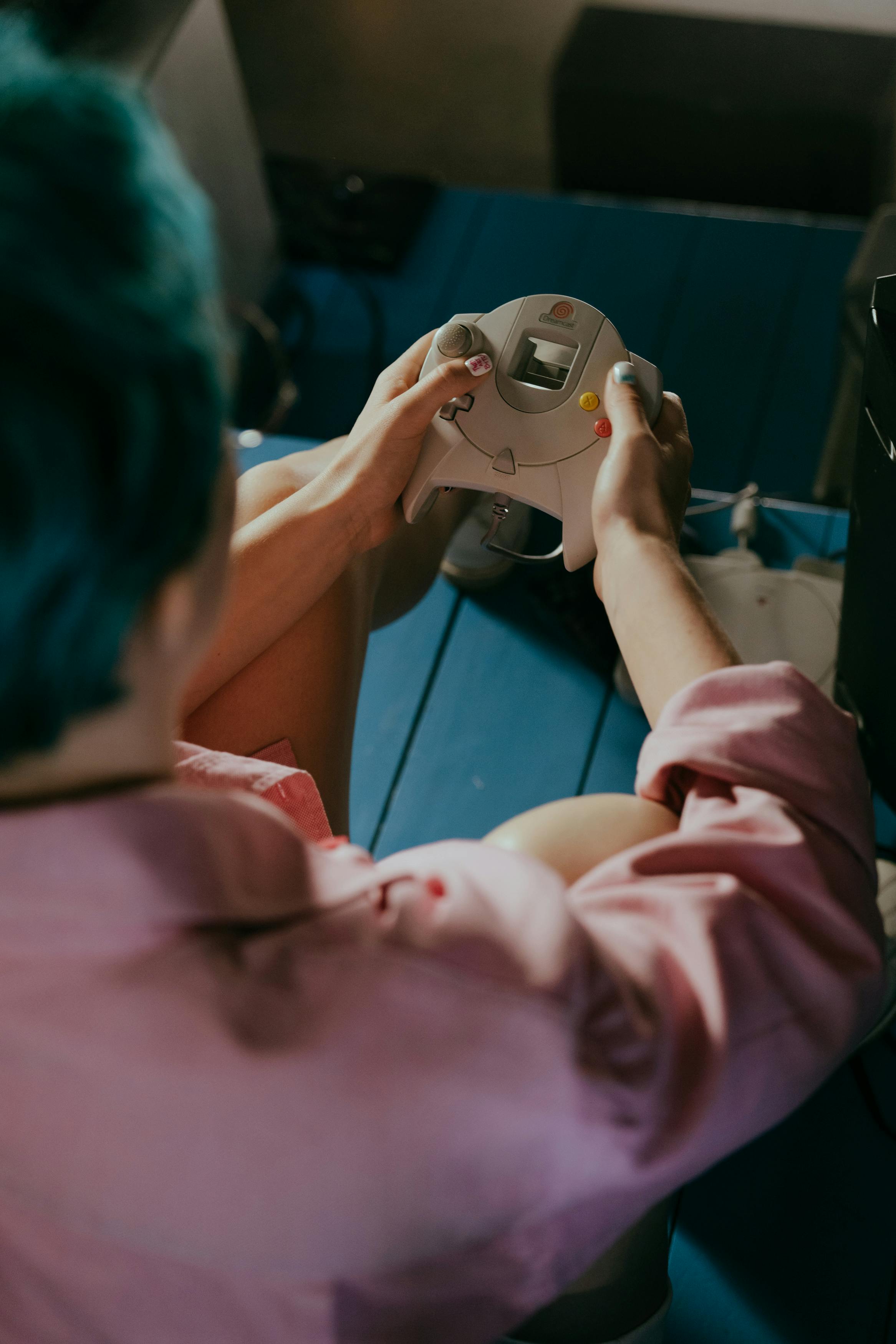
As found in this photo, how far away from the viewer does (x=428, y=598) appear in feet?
4.71

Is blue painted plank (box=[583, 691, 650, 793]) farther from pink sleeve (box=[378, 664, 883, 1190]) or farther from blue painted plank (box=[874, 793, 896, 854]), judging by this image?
pink sleeve (box=[378, 664, 883, 1190])

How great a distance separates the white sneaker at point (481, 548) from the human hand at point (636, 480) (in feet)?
1.47

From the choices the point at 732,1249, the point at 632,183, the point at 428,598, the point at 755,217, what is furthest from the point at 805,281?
the point at 732,1249

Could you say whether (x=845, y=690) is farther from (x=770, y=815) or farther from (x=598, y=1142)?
(x=598, y=1142)

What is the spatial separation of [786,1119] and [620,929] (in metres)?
0.59

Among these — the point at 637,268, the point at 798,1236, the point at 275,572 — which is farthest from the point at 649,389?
the point at 637,268

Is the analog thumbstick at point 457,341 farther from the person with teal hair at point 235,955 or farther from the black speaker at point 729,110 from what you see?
the black speaker at point 729,110

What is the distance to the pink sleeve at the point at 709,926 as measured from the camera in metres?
0.51

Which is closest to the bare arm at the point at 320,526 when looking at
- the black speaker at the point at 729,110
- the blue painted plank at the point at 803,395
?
the blue painted plank at the point at 803,395

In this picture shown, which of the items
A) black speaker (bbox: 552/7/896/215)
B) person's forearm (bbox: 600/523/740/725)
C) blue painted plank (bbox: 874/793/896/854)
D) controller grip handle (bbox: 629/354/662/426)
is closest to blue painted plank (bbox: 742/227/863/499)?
black speaker (bbox: 552/7/896/215)

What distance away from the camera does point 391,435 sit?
0.95 meters

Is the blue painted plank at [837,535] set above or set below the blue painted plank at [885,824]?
above

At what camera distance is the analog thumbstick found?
0.94 metres

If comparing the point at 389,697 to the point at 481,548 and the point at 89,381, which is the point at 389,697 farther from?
the point at 89,381
